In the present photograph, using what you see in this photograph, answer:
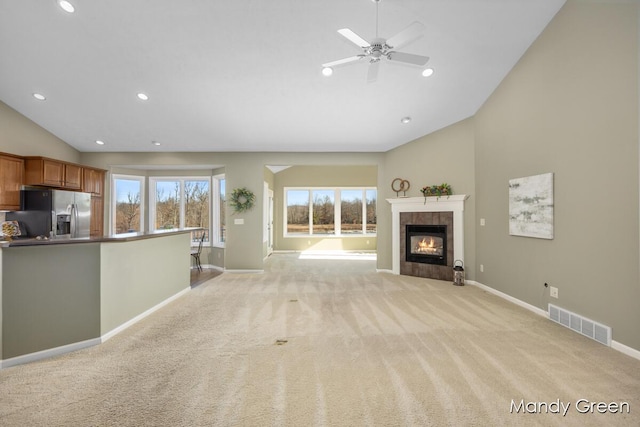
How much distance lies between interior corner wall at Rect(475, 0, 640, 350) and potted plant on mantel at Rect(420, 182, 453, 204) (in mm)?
A: 1086

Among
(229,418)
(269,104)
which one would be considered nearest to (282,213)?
(269,104)

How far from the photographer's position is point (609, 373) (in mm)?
2242

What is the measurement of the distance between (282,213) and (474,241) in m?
6.22

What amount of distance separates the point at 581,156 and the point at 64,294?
18.3ft

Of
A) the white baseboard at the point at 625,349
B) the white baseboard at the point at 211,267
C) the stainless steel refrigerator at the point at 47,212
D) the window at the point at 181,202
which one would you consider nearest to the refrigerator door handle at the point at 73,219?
the stainless steel refrigerator at the point at 47,212

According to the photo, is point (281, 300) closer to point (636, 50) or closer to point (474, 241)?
point (474, 241)

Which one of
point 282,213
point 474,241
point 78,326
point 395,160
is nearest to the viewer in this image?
point 78,326

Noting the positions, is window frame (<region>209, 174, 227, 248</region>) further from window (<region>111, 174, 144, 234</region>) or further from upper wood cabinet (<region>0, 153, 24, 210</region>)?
upper wood cabinet (<region>0, 153, 24, 210</region>)

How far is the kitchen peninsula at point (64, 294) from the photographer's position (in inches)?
95.2

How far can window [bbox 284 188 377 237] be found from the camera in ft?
32.1

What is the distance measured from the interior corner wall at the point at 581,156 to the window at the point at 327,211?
5.63 metres

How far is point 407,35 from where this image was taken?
2.43 m

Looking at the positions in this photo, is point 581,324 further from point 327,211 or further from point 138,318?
point 327,211

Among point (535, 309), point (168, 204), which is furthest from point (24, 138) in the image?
point (535, 309)
